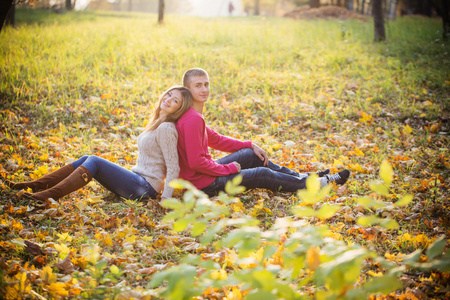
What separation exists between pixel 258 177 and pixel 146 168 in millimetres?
1237

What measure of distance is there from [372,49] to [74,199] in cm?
1023

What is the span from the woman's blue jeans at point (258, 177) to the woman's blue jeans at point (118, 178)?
2.13ft

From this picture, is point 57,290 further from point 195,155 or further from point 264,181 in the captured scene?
point 264,181

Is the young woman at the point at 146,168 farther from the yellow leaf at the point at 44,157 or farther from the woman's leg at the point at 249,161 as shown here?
the woman's leg at the point at 249,161

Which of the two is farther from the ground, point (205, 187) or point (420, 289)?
point (205, 187)

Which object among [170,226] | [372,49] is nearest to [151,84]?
[170,226]

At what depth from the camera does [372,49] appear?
10.4 metres

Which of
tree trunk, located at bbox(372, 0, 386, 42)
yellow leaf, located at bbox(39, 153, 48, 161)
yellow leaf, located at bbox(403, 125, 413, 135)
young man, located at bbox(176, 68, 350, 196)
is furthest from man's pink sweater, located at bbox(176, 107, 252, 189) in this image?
tree trunk, located at bbox(372, 0, 386, 42)

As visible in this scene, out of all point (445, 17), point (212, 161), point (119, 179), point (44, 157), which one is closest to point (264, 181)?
point (212, 161)

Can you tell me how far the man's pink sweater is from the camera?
3.21 metres

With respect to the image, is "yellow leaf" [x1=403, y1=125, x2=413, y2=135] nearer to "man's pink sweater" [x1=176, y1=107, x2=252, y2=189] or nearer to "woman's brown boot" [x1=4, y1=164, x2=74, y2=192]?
"man's pink sweater" [x1=176, y1=107, x2=252, y2=189]

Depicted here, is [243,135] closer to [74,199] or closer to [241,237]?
[74,199]

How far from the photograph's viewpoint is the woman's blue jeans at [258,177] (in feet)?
11.4

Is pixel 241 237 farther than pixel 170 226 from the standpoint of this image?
No
